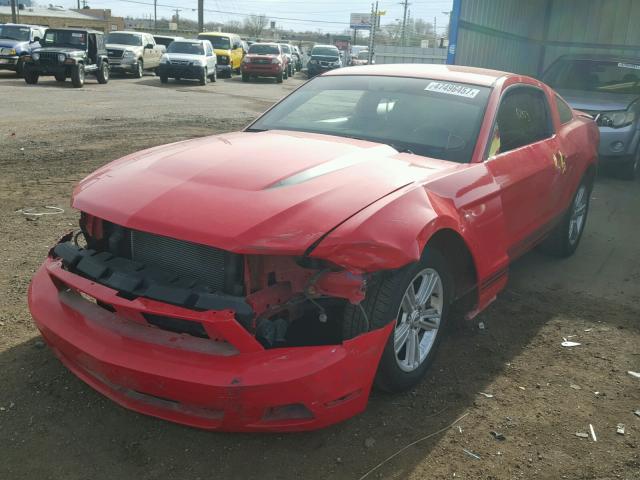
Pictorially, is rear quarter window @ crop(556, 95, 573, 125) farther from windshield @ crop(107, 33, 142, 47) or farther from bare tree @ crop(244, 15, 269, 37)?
bare tree @ crop(244, 15, 269, 37)

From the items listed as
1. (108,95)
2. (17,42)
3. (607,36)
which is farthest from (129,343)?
(17,42)

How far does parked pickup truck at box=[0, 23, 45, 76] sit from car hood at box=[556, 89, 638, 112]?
58.1 ft

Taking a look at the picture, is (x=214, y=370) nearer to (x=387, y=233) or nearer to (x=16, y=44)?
(x=387, y=233)

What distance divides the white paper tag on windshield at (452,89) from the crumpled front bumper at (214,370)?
1.93 metres

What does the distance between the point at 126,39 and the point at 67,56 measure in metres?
7.68

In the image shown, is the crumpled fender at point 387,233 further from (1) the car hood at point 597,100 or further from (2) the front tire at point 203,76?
(2) the front tire at point 203,76

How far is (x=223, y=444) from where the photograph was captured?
8.64ft

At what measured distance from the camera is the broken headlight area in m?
2.45

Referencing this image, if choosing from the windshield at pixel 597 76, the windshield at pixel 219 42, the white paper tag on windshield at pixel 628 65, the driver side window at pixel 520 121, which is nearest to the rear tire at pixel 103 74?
the windshield at pixel 219 42

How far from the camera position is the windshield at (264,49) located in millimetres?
29000

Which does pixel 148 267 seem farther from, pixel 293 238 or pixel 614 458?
pixel 614 458

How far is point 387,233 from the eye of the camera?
261cm

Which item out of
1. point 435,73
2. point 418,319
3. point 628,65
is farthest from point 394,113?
point 628,65

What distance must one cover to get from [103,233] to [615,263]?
14.6ft
